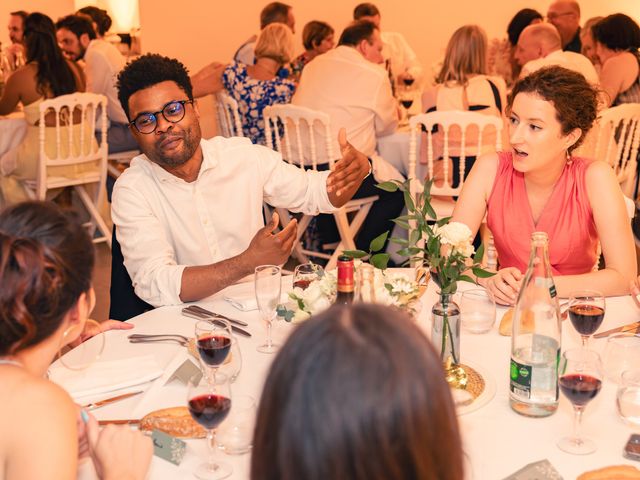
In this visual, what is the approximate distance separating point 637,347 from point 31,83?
4603 mm

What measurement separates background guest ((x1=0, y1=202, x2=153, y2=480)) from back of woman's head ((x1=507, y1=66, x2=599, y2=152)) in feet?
5.14

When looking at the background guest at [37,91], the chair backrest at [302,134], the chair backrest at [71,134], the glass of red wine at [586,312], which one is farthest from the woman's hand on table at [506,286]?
the background guest at [37,91]

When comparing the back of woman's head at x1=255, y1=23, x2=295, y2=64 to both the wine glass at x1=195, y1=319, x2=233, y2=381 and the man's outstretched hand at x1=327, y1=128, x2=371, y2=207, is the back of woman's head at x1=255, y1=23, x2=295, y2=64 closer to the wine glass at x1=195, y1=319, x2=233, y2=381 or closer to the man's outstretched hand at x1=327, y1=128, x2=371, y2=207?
the man's outstretched hand at x1=327, y1=128, x2=371, y2=207

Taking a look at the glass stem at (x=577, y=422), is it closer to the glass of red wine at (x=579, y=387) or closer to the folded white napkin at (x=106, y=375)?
the glass of red wine at (x=579, y=387)

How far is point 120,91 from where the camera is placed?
2.51 meters

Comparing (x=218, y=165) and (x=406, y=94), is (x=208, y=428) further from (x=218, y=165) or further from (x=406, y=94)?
(x=406, y=94)

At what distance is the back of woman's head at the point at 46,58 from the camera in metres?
5.14

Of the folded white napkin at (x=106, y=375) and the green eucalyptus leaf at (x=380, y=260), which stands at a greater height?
the green eucalyptus leaf at (x=380, y=260)

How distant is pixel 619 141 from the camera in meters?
4.36

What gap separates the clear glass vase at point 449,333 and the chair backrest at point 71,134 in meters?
3.78

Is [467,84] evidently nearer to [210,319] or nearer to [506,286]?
[506,286]

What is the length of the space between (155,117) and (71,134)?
2.76 m

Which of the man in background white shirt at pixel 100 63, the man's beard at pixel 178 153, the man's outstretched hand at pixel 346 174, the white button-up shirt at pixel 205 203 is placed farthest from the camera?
the man in background white shirt at pixel 100 63

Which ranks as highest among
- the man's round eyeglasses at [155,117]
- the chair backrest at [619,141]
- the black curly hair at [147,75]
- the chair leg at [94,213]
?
the black curly hair at [147,75]
